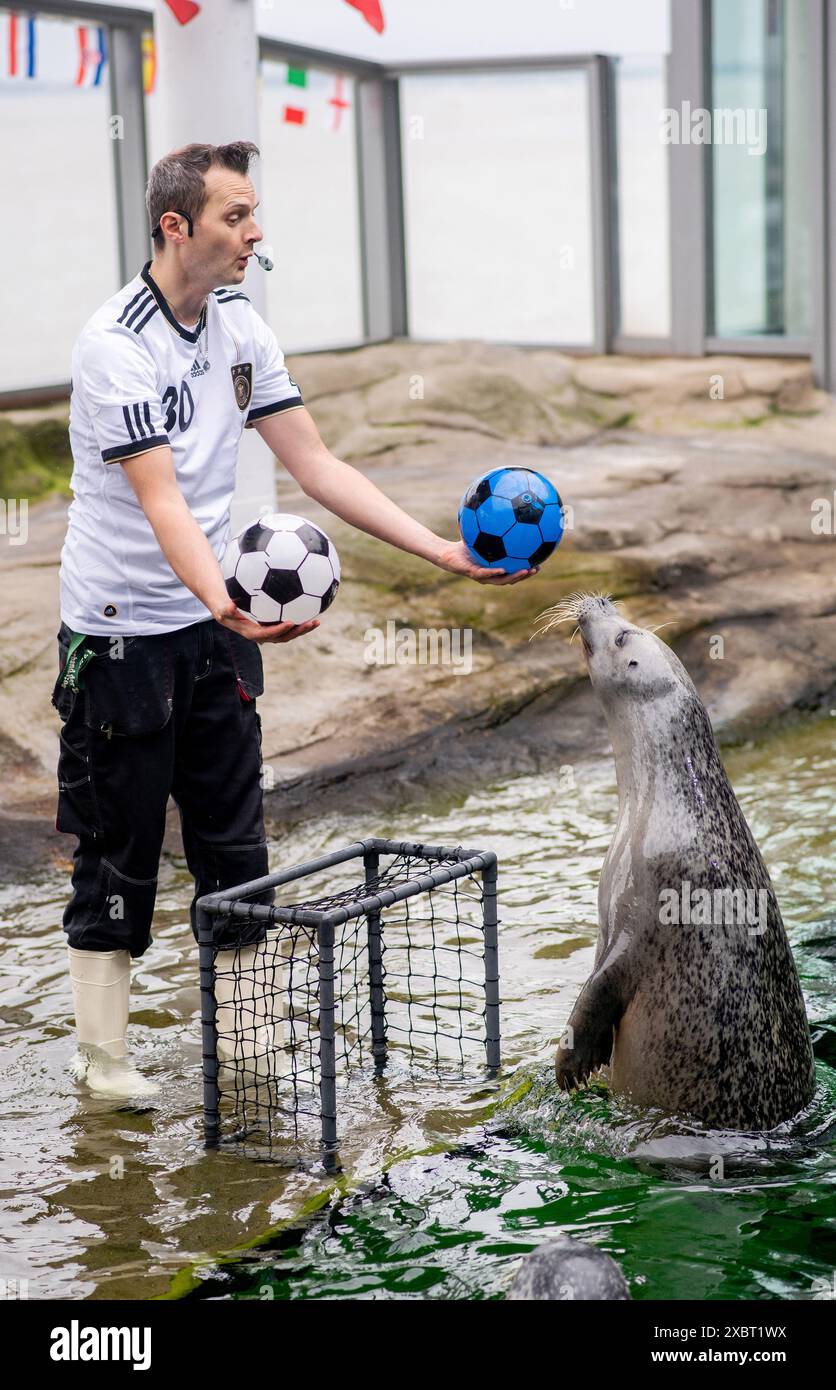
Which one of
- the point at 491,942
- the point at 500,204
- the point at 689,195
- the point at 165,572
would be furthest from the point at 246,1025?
the point at 500,204

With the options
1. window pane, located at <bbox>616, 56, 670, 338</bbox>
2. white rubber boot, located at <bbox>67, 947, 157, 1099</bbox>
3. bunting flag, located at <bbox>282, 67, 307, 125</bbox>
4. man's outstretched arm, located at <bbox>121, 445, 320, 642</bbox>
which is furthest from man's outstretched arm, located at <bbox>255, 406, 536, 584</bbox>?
window pane, located at <bbox>616, 56, 670, 338</bbox>

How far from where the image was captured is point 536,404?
451 inches

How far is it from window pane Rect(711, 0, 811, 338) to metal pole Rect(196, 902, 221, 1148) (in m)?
10.2

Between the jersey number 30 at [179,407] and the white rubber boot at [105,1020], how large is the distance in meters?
1.25

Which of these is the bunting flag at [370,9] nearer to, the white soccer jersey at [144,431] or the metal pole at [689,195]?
the white soccer jersey at [144,431]

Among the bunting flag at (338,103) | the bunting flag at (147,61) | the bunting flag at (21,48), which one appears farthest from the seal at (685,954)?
the bunting flag at (338,103)

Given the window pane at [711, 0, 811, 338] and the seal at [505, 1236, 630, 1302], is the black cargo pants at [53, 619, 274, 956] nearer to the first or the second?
the seal at [505, 1236, 630, 1302]

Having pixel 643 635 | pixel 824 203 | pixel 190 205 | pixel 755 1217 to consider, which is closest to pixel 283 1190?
pixel 755 1217

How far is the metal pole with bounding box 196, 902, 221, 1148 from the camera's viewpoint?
357 centimetres

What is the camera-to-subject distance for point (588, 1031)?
3611 millimetres

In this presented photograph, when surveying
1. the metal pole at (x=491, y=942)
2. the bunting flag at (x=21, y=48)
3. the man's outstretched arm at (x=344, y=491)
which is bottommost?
the metal pole at (x=491, y=942)

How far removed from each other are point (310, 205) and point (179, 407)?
33.1ft

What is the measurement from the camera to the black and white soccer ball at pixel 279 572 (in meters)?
3.50
